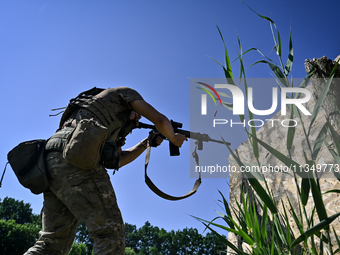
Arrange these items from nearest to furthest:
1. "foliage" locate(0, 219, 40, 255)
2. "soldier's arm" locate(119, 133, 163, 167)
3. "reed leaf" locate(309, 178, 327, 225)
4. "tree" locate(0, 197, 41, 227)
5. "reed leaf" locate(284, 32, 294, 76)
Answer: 1. "reed leaf" locate(309, 178, 327, 225)
2. "reed leaf" locate(284, 32, 294, 76)
3. "soldier's arm" locate(119, 133, 163, 167)
4. "foliage" locate(0, 219, 40, 255)
5. "tree" locate(0, 197, 41, 227)

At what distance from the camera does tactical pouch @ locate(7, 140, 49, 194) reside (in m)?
1.86

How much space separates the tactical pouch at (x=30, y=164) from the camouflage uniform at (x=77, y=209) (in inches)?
2.2

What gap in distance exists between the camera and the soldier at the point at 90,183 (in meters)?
1.74

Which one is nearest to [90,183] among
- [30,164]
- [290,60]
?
[30,164]

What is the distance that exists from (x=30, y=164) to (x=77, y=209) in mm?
489

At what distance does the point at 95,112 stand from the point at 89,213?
2.41 ft

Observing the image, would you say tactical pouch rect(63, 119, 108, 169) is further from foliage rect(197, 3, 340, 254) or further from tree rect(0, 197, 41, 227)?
tree rect(0, 197, 41, 227)

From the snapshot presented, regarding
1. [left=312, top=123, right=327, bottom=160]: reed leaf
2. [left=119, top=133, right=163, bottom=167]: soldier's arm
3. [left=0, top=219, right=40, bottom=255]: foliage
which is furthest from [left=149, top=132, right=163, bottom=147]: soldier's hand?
[left=0, top=219, right=40, bottom=255]: foliage

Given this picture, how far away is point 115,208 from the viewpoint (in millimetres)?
1820

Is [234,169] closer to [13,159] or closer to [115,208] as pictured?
[115,208]

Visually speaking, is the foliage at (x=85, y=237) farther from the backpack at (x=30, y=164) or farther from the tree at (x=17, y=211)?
the backpack at (x=30, y=164)

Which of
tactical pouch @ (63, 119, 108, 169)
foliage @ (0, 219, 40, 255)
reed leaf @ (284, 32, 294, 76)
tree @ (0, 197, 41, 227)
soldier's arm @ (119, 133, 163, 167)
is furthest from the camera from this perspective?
tree @ (0, 197, 41, 227)

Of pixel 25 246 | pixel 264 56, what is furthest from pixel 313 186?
pixel 25 246

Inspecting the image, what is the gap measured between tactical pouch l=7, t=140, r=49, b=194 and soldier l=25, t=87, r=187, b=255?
54 mm
